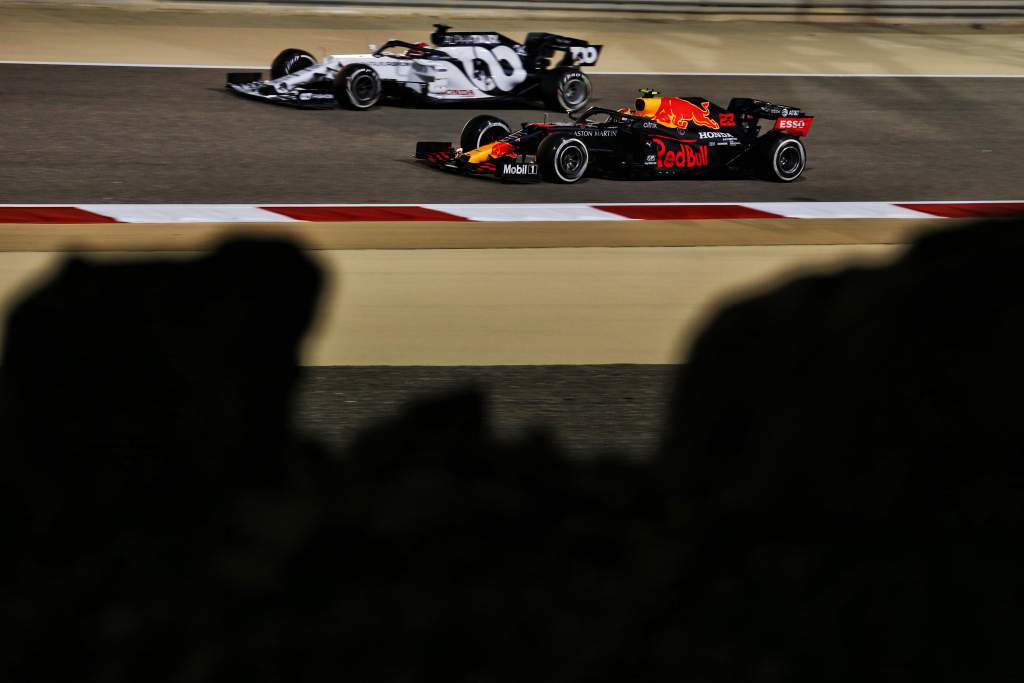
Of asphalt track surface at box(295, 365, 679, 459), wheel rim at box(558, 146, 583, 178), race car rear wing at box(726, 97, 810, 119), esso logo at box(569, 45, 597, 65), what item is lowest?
Result: wheel rim at box(558, 146, 583, 178)

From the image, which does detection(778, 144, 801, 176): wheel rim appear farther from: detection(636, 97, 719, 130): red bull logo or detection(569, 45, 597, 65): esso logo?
detection(569, 45, 597, 65): esso logo

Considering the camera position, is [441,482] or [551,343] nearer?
[441,482]

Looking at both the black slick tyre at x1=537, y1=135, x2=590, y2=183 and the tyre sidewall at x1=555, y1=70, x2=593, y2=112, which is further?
the tyre sidewall at x1=555, y1=70, x2=593, y2=112

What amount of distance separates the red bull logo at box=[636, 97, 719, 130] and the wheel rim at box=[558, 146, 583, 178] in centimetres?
100

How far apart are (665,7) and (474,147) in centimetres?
1137

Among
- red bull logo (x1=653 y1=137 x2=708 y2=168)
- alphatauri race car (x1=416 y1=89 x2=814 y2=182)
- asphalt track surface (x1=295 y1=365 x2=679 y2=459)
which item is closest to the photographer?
asphalt track surface (x1=295 y1=365 x2=679 y2=459)

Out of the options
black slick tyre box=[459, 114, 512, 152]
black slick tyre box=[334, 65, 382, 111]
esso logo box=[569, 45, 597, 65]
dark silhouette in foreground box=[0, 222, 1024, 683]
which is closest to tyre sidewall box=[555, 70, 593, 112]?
esso logo box=[569, 45, 597, 65]

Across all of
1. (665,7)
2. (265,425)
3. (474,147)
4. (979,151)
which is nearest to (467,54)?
(474,147)

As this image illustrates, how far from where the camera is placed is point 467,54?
609 inches

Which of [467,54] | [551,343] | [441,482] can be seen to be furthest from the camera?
[467,54]

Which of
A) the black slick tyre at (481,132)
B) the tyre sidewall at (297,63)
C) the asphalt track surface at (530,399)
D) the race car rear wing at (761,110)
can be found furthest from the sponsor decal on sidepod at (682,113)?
the asphalt track surface at (530,399)

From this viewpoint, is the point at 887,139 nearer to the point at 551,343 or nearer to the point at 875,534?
the point at 551,343

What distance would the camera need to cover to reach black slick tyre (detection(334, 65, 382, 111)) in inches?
580

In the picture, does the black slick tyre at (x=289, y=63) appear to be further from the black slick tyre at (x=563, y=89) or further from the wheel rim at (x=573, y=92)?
the wheel rim at (x=573, y=92)
